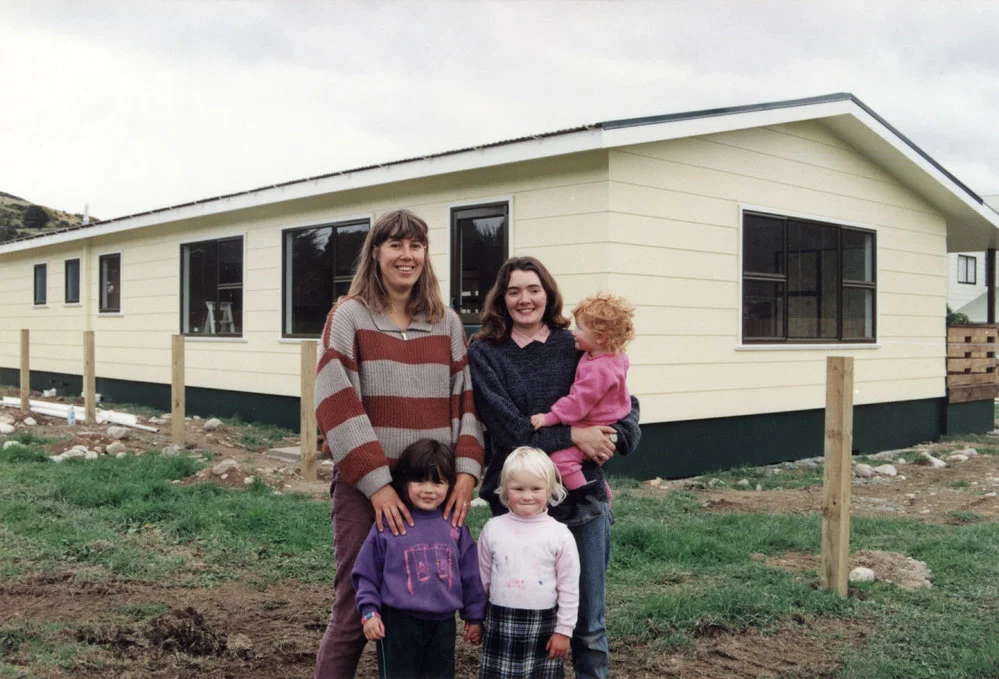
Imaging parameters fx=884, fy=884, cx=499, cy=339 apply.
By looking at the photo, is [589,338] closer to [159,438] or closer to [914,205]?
[159,438]

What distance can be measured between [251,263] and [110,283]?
210 inches

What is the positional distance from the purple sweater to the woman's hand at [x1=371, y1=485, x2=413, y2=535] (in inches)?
1.0

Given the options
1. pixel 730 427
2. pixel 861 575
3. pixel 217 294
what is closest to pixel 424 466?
pixel 861 575

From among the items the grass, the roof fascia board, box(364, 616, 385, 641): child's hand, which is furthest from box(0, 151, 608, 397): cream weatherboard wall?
box(364, 616, 385, 641): child's hand

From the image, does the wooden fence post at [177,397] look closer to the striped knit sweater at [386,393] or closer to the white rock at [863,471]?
the white rock at [863,471]

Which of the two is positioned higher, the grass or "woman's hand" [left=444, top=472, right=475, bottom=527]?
"woman's hand" [left=444, top=472, right=475, bottom=527]

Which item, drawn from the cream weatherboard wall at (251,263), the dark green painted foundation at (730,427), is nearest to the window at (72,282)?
the cream weatherboard wall at (251,263)

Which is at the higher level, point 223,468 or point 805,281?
point 805,281

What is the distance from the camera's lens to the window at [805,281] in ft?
31.4

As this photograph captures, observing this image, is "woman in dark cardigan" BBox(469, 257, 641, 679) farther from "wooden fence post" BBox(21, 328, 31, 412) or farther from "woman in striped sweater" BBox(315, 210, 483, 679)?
"wooden fence post" BBox(21, 328, 31, 412)

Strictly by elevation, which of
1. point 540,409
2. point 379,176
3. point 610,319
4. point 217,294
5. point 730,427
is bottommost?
point 730,427

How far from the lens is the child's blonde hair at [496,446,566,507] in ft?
9.16

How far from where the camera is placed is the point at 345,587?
2.88 metres

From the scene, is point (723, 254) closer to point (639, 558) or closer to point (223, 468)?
point (639, 558)
